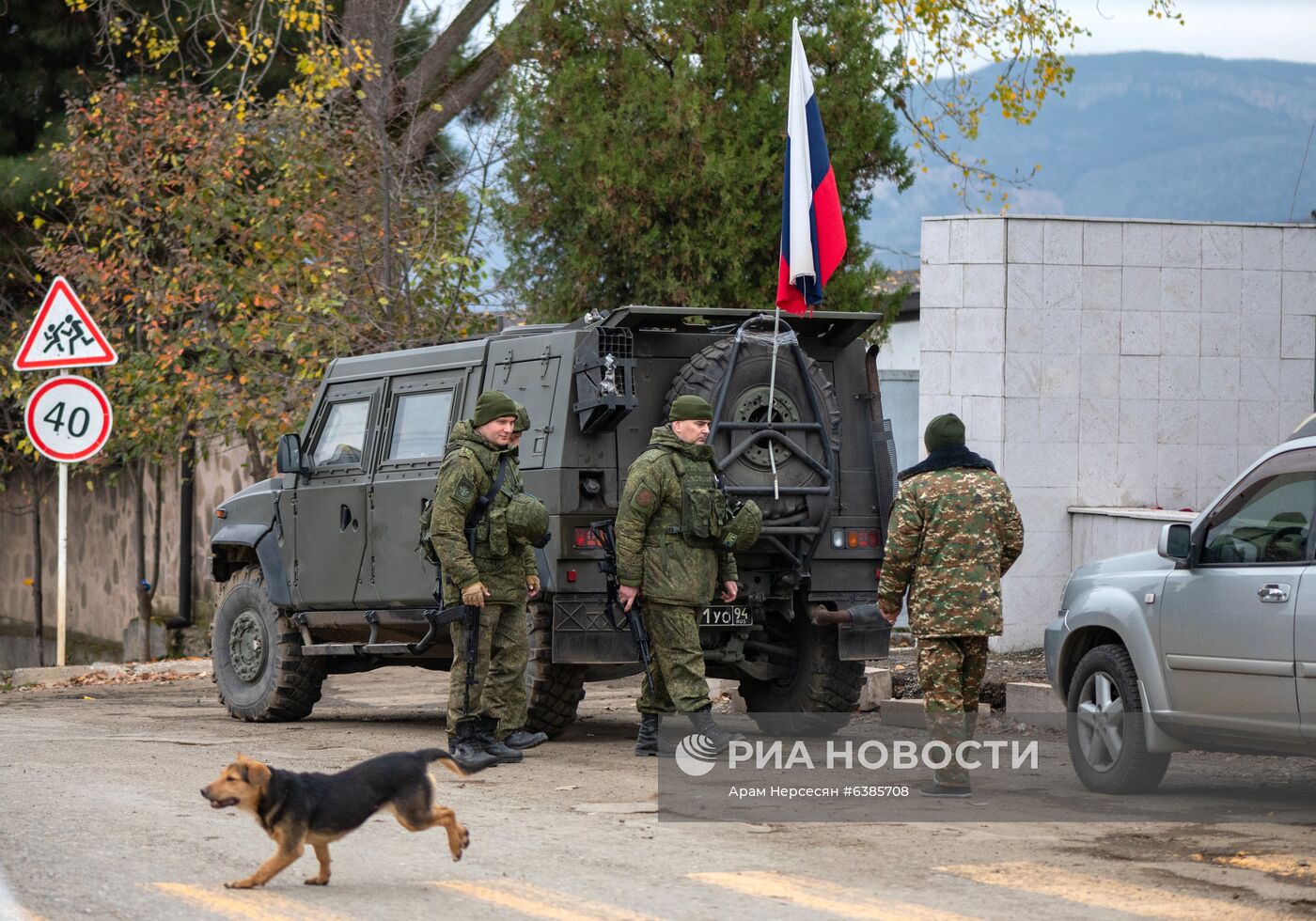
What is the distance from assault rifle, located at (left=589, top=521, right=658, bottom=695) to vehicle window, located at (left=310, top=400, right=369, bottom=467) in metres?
2.22

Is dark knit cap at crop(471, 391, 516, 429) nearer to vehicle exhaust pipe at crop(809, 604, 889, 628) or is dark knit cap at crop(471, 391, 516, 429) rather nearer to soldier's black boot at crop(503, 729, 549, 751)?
soldier's black boot at crop(503, 729, 549, 751)

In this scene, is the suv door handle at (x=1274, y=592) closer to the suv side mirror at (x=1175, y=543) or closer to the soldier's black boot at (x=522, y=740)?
the suv side mirror at (x=1175, y=543)

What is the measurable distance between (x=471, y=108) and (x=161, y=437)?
16.6 ft

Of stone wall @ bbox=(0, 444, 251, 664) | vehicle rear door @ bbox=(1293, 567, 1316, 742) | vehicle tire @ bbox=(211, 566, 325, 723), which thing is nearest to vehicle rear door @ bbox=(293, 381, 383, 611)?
vehicle tire @ bbox=(211, 566, 325, 723)

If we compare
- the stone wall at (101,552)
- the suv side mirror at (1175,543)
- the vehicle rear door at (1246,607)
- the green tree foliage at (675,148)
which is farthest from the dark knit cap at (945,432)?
the stone wall at (101,552)

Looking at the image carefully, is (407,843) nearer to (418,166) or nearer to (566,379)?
(566,379)

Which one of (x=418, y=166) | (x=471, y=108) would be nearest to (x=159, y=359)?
(x=418, y=166)

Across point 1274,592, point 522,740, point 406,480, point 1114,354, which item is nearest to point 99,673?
point 406,480

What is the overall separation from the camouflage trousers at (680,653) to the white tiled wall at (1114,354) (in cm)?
530

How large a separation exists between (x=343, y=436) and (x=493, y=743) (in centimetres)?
293

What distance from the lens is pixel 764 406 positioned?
32.7 ft

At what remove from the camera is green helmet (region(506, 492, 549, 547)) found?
357 inches

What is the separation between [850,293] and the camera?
16016 mm

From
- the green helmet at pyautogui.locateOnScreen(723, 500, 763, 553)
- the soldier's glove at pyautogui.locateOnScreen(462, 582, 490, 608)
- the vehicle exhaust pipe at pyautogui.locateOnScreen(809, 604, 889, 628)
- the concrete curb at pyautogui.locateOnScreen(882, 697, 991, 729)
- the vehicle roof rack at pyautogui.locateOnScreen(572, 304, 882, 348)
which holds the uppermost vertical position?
the vehicle roof rack at pyautogui.locateOnScreen(572, 304, 882, 348)
